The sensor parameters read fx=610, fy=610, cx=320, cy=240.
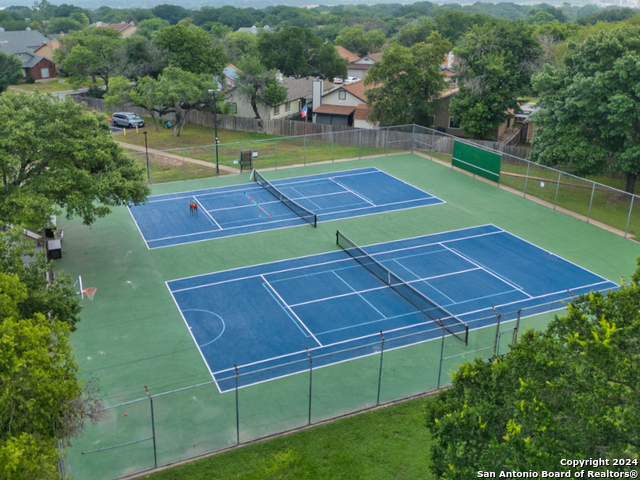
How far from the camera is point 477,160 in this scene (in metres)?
42.9

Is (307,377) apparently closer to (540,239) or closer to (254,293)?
(254,293)

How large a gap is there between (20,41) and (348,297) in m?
110

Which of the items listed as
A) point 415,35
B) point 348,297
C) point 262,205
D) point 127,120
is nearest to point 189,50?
point 127,120

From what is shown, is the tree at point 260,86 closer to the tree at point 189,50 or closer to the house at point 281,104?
the house at point 281,104

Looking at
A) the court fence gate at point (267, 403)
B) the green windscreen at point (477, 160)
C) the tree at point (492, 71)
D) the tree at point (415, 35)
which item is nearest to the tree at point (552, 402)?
the court fence gate at point (267, 403)

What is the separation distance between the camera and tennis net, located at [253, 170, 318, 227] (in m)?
34.9

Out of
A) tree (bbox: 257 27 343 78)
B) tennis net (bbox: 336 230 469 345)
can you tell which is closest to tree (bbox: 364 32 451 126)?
tennis net (bbox: 336 230 469 345)

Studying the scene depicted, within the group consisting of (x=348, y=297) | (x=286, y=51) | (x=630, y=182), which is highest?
(x=286, y=51)

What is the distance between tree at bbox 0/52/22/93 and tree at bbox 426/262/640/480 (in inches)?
3271

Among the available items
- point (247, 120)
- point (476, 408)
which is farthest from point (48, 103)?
point (247, 120)

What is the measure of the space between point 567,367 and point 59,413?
32.0 ft

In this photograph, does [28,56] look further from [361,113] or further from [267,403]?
[267,403]

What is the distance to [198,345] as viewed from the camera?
73.1 ft

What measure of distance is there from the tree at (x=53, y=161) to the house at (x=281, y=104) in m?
40.1
